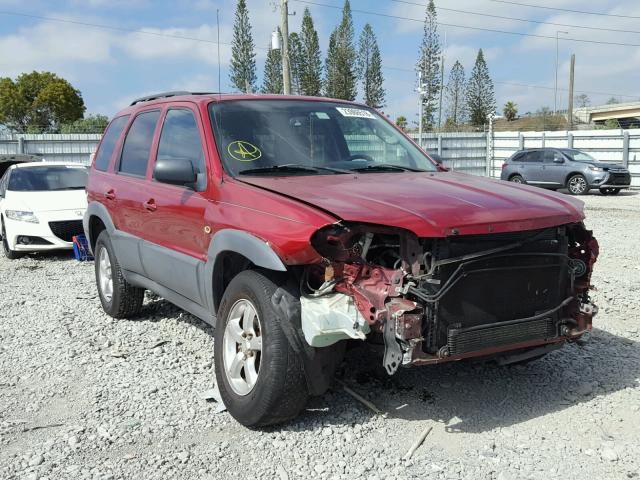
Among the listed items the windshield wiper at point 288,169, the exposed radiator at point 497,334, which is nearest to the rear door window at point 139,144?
the windshield wiper at point 288,169

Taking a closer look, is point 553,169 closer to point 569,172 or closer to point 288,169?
point 569,172

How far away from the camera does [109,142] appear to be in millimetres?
6270

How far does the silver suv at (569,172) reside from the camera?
20955mm

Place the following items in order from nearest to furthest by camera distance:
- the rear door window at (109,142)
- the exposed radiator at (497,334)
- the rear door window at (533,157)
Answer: the exposed radiator at (497,334), the rear door window at (109,142), the rear door window at (533,157)

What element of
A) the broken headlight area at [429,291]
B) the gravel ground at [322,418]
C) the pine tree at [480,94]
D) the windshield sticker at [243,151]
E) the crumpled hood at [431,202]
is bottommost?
the gravel ground at [322,418]

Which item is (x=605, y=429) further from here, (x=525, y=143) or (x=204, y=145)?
(x=525, y=143)

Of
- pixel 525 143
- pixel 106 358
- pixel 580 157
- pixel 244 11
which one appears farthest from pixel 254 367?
pixel 244 11

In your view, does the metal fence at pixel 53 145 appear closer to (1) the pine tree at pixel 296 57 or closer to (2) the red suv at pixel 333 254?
(2) the red suv at pixel 333 254

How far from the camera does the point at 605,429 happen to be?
3.63 m

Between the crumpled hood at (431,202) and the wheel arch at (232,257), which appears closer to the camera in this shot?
the crumpled hood at (431,202)

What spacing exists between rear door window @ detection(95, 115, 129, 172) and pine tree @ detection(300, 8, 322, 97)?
5840 cm

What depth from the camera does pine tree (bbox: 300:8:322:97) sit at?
63.4 m

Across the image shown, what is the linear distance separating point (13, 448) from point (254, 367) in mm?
1403

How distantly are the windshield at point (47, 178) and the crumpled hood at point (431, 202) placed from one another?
7.96 meters
